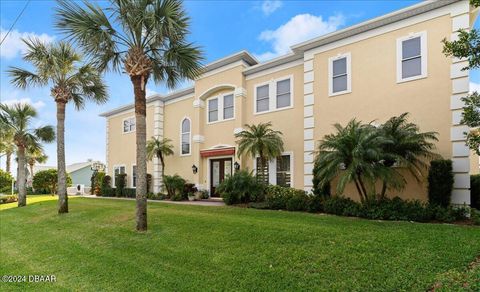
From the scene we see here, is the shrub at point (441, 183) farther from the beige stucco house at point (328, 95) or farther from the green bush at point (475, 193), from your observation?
the green bush at point (475, 193)

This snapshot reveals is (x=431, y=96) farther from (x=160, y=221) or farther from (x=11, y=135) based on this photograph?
(x=11, y=135)

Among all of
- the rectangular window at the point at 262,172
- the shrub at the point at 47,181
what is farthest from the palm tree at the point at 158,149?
the shrub at the point at 47,181

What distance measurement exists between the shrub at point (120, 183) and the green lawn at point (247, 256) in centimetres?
1184

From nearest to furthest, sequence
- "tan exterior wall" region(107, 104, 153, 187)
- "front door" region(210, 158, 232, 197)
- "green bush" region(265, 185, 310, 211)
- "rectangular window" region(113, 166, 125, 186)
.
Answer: "green bush" region(265, 185, 310, 211), "front door" region(210, 158, 232, 197), "tan exterior wall" region(107, 104, 153, 187), "rectangular window" region(113, 166, 125, 186)

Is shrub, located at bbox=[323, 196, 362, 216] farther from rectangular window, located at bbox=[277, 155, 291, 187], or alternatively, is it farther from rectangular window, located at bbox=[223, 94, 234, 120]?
rectangular window, located at bbox=[223, 94, 234, 120]

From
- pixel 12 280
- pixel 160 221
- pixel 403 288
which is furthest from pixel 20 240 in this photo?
pixel 403 288

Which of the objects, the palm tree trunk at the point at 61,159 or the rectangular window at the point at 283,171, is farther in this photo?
the rectangular window at the point at 283,171

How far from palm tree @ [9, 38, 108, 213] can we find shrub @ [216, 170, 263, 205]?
706 cm

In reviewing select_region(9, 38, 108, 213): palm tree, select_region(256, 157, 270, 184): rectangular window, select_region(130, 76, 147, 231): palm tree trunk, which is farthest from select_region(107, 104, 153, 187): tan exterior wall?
select_region(130, 76, 147, 231): palm tree trunk

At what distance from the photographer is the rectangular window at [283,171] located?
13.2 metres

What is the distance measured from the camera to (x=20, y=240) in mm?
9172

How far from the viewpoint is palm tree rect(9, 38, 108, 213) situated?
488 inches

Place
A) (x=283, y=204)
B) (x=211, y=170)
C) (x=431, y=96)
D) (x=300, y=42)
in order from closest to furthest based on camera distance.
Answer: (x=431, y=96)
(x=283, y=204)
(x=300, y=42)
(x=211, y=170)

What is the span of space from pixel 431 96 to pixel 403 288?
7695mm
